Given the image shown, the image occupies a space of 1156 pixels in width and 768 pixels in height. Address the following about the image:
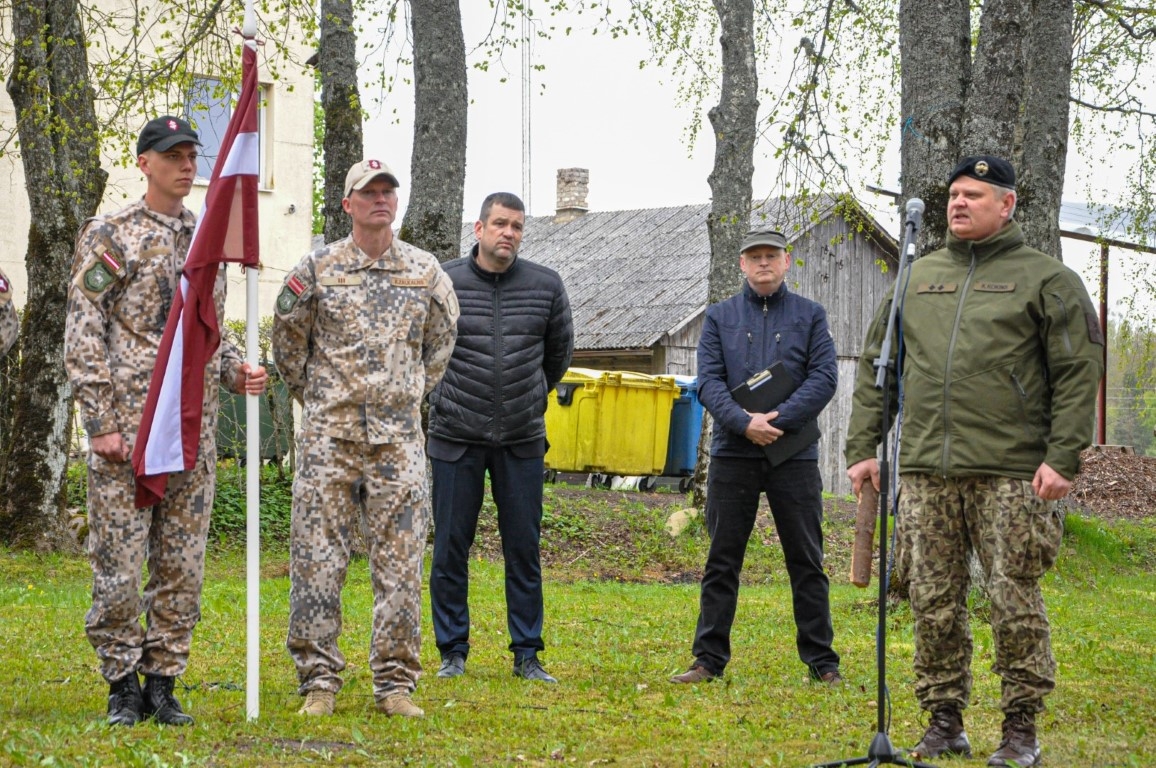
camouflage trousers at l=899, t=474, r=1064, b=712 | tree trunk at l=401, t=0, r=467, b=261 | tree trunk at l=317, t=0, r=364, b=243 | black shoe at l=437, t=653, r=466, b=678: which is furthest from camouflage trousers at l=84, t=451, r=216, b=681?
tree trunk at l=317, t=0, r=364, b=243

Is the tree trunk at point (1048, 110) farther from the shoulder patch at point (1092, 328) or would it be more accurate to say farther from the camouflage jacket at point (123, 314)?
the camouflage jacket at point (123, 314)

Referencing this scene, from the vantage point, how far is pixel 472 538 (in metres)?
7.53

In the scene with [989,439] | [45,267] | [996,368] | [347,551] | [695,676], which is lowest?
[695,676]

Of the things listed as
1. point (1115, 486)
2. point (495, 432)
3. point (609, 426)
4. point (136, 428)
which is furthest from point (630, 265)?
point (136, 428)

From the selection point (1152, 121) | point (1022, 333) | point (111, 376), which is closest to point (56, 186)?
point (111, 376)

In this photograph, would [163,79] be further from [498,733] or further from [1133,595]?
[1133,595]

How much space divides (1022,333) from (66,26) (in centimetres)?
1037

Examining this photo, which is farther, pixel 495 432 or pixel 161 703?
pixel 495 432

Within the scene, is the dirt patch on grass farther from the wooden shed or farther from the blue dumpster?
the blue dumpster

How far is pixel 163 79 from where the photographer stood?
1368 cm

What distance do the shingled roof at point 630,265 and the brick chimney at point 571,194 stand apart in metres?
0.70

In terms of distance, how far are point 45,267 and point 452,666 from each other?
25.3 feet

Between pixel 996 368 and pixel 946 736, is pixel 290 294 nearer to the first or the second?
pixel 996 368

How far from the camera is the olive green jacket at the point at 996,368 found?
5.49m
